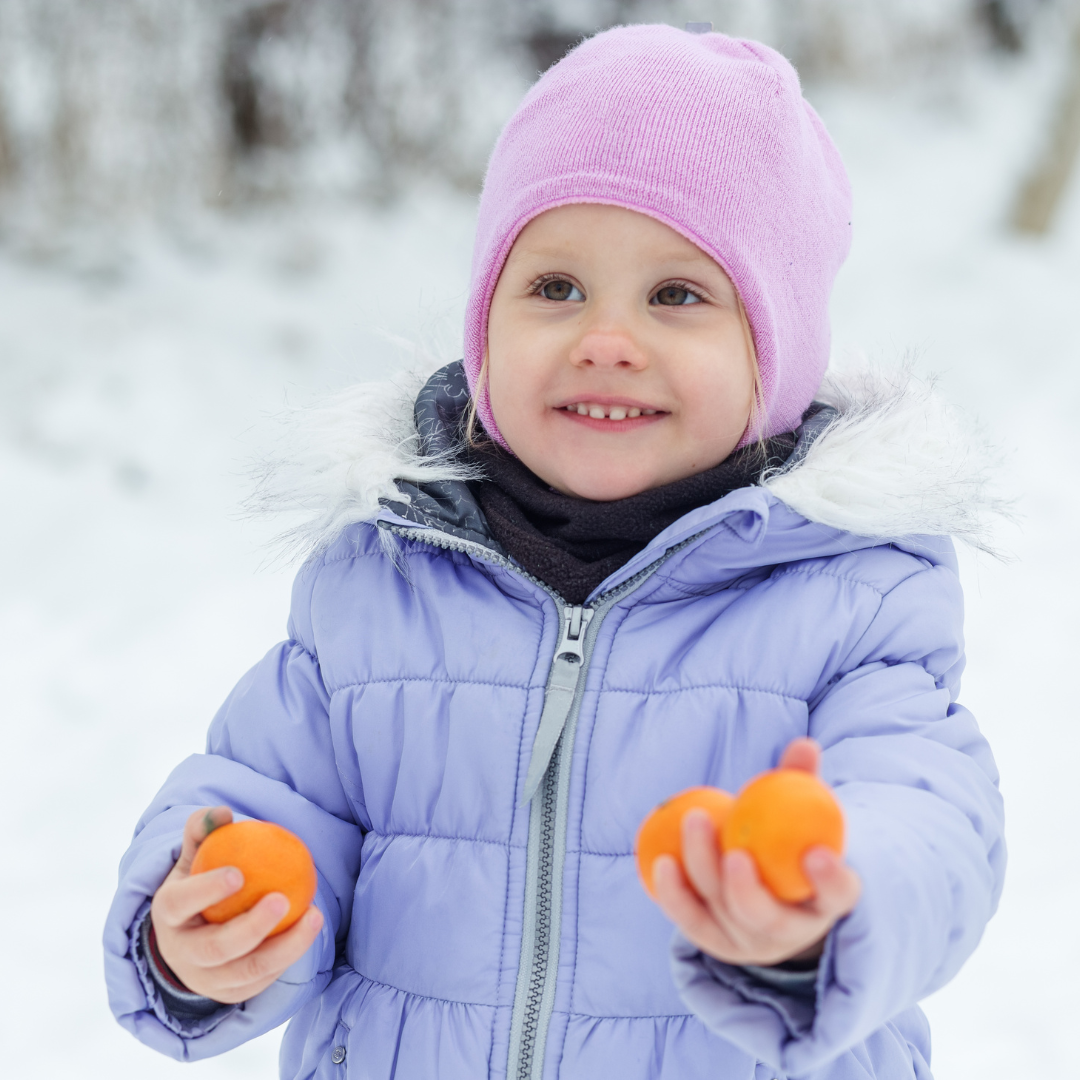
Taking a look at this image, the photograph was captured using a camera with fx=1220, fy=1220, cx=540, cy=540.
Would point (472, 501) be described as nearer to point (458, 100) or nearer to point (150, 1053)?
point (150, 1053)

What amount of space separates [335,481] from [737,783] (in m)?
0.63

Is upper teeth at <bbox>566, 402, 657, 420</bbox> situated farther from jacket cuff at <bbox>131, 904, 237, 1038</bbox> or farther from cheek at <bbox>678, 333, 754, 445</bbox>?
jacket cuff at <bbox>131, 904, 237, 1038</bbox>

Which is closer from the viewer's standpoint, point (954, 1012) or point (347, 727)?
point (347, 727)

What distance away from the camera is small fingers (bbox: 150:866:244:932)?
47.1 inches

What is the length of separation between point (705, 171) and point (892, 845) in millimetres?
824

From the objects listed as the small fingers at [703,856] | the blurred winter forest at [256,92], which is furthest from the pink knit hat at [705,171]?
the blurred winter forest at [256,92]

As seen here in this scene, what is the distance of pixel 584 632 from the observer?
144cm

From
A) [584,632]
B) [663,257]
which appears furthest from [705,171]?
[584,632]

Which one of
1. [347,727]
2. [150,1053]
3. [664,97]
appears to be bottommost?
[150,1053]

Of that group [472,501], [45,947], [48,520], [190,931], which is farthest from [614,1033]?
[48,520]

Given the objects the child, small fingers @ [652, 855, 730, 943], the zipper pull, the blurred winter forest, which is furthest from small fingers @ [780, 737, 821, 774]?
the blurred winter forest

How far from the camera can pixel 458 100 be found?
5.14m

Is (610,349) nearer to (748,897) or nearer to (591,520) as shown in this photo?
(591,520)

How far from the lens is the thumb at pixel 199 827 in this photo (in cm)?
127
